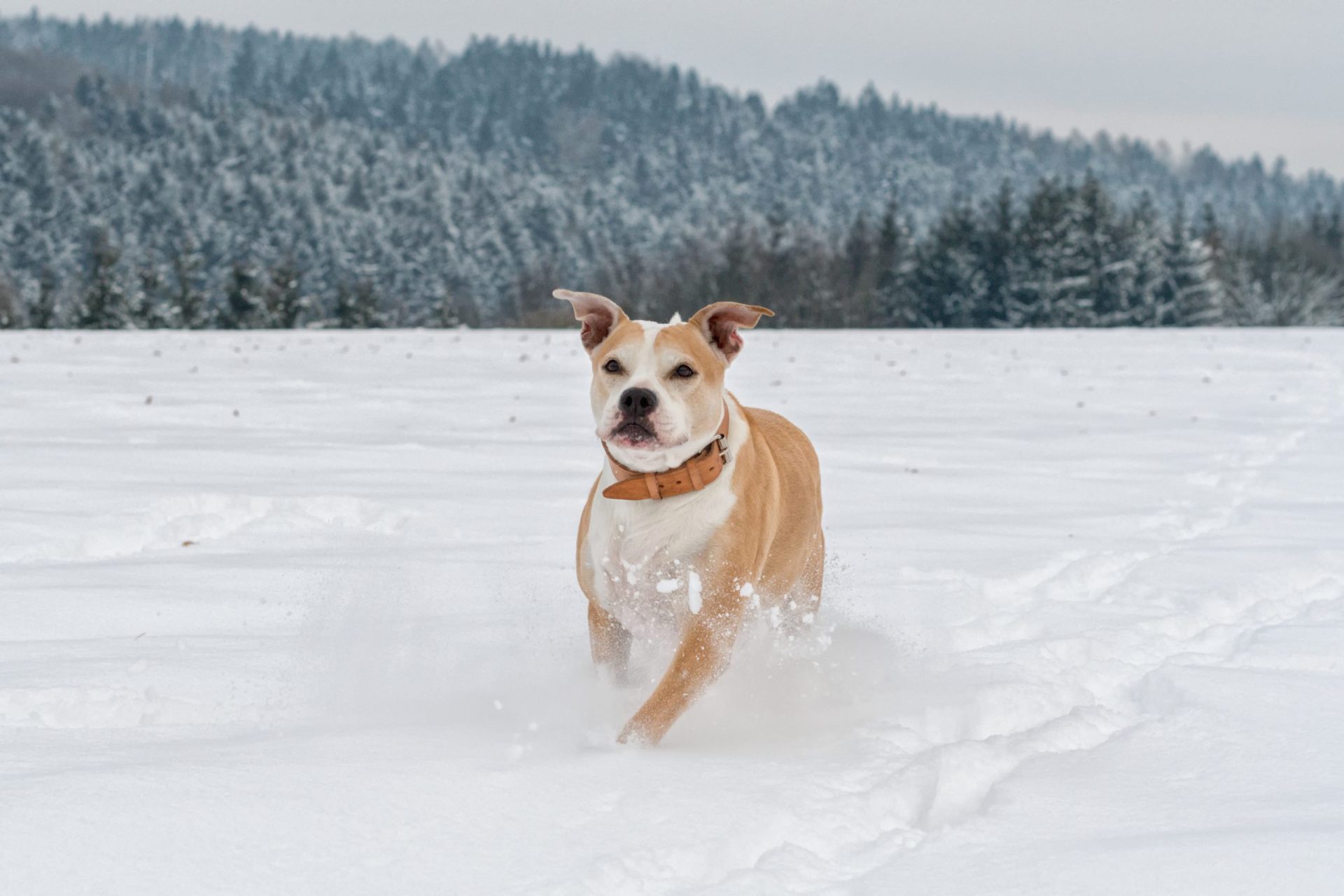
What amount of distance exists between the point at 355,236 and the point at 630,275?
88.3 feet

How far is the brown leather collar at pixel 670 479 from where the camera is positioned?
Result: 3.86 meters

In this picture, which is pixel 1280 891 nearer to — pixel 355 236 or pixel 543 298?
pixel 543 298

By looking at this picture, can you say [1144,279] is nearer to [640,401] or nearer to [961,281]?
[961,281]

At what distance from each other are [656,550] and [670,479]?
223mm

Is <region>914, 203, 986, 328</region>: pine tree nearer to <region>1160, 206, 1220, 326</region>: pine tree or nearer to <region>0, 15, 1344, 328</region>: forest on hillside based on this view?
<region>0, 15, 1344, 328</region>: forest on hillside

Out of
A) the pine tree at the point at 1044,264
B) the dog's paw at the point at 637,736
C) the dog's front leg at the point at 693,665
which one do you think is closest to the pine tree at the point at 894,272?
the pine tree at the point at 1044,264

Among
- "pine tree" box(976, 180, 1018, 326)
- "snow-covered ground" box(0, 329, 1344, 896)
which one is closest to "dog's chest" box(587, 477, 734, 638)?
"snow-covered ground" box(0, 329, 1344, 896)

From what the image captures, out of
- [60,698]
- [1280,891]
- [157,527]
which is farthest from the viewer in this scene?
[157,527]

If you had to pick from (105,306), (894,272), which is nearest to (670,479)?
(105,306)

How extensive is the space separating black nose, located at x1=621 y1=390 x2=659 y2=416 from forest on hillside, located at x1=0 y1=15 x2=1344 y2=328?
5796 centimetres

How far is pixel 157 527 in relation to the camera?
641 centimetres

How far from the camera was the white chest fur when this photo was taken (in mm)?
3859

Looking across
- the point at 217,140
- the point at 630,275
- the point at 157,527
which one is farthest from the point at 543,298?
the point at 157,527

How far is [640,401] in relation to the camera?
12.2ft
